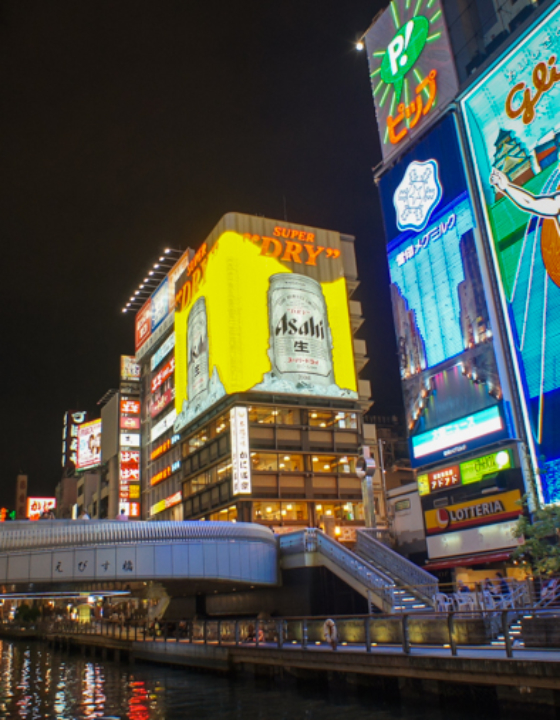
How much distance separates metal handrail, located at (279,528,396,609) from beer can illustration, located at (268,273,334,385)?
29.7 metres

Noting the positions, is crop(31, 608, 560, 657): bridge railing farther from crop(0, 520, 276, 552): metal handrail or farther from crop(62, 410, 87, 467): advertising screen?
crop(62, 410, 87, 467): advertising screen

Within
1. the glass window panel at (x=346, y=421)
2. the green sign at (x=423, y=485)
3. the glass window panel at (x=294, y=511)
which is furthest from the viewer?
the glass window panel at (x=346, y=421)

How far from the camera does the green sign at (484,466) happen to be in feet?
144

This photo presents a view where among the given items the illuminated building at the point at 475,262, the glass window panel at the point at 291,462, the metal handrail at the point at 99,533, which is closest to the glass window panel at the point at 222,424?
the glass window panel at the point at 291,462

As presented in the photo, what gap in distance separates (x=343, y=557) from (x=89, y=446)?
90881mm

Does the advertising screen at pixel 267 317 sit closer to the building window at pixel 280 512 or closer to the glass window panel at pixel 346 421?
the glass window panel at pixel 346 421

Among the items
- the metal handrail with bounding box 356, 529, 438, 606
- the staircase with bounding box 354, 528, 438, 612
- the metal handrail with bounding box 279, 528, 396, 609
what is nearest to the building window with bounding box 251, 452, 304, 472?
the staircase with bounding box 354, 528, 438, 612

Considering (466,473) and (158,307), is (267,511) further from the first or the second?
(158,307)

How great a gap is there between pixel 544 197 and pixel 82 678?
38.2m

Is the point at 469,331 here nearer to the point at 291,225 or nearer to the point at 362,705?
the point at 362,705

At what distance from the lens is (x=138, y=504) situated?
103m

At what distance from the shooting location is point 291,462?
72.6m

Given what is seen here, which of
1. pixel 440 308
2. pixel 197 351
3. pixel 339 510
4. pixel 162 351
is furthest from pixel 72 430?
pixel 440 308

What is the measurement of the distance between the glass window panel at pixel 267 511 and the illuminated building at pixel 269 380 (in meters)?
0.12
